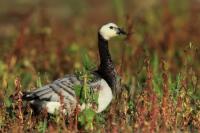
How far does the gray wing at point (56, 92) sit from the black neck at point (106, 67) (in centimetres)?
66

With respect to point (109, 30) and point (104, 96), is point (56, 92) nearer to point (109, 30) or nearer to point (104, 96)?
point (104, 96)

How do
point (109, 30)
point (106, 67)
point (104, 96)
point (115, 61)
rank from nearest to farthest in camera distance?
1. point (104, 96)
2. point (106, 67)
3. point (109, 30)
4. point (115, 61)

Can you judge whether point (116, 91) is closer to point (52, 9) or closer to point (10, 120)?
point (10, 120)

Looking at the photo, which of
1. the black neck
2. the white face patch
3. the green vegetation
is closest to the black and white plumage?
the black neck

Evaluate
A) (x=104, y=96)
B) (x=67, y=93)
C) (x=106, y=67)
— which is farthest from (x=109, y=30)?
(x=67, y=93)

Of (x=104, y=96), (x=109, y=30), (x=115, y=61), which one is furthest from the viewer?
A: (x=115, y=61)

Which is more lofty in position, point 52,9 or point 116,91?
point 52,9

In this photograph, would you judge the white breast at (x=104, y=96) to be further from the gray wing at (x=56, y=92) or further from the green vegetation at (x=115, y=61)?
the gray wing at (x=56, y=92)

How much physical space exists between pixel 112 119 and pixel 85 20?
14.3m

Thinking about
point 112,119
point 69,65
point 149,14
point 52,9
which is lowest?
point 112,119

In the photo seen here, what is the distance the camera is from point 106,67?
1048 centimetres

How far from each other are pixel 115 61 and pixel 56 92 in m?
6.39

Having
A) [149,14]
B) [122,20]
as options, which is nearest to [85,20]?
[149,14]

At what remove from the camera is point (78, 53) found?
16.0 m
